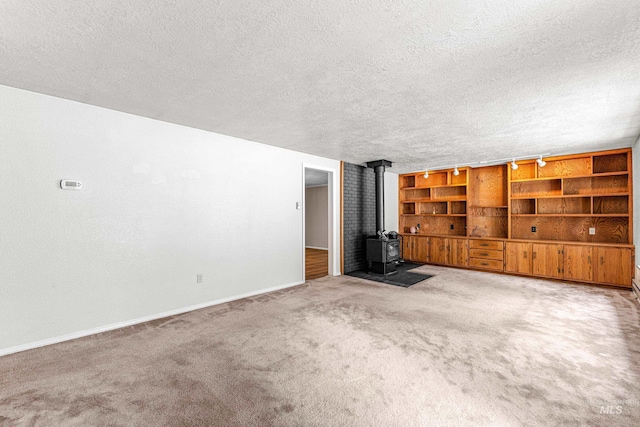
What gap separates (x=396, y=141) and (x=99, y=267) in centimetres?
418

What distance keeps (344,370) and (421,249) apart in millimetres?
5591

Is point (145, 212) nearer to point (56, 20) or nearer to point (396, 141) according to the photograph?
point (56, 20)

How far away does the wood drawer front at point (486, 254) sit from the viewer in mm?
6094

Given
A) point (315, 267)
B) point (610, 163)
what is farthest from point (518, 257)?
point (315, 267)

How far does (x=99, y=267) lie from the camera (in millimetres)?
3090

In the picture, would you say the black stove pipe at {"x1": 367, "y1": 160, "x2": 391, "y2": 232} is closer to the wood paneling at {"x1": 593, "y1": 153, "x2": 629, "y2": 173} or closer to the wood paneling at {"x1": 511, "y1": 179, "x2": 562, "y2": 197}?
the wood paneling at {"x1": 511, "y1": 179, "x2": 562, "y2": 197}

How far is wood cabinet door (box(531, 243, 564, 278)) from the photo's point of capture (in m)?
5.38

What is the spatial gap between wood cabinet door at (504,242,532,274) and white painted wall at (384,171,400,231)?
2.68 meters

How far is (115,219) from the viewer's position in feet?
10.5

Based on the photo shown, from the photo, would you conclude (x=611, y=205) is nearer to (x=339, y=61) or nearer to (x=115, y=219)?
(x=339, y=61)

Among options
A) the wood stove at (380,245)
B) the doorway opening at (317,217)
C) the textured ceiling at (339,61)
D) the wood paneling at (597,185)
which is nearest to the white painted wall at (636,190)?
the wood paneling at (597,185)

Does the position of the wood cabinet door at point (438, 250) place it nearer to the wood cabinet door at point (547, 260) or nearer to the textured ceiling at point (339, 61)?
the wood cabinet door at point (547, 260)

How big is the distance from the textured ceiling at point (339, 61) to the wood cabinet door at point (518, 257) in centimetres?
273

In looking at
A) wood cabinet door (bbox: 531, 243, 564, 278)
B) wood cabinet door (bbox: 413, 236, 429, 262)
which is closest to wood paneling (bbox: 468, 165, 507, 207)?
wood cabinet door (bbox: 531, 243, 564, 278)
